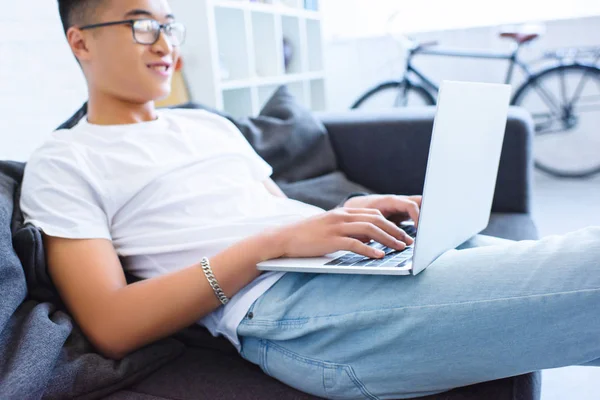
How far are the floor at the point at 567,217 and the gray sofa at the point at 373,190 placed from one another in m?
0.38

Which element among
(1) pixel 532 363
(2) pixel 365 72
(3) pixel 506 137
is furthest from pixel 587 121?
(1) pixel 532 363

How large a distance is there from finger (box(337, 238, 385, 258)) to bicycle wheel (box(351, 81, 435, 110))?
269cm

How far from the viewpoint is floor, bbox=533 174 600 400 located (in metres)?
1.39

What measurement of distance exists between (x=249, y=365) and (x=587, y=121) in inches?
125

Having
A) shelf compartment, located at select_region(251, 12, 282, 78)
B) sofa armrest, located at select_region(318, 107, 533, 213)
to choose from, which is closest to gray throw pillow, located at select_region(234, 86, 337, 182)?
sofa armrest, located at select_region(318, 107, 533, 213)

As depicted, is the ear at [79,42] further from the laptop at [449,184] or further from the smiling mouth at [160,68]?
the laptop at [449,184]

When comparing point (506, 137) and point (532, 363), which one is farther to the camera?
point (506, 137)

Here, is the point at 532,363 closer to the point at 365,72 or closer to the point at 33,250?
the point at 33,250

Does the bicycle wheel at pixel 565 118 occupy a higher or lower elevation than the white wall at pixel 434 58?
lower

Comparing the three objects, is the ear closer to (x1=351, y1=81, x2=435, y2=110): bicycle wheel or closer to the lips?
the lips

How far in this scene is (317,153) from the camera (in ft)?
5.44

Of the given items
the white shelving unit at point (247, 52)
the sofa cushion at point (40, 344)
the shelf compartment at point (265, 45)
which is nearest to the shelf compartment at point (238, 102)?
the white shelving unit at point (247, 52)

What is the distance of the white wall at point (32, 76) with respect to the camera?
1.32 m

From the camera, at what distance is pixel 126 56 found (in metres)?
1.10
